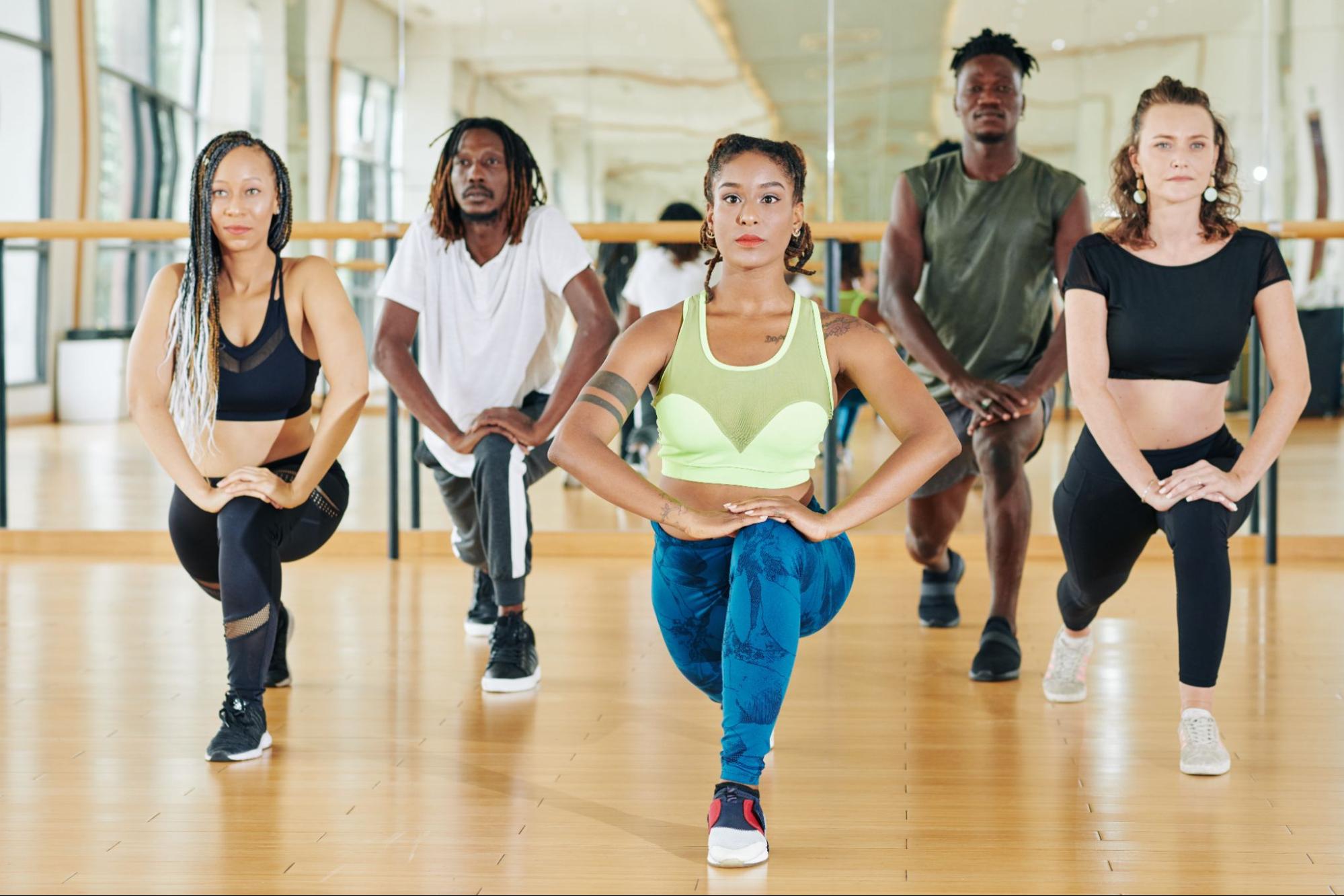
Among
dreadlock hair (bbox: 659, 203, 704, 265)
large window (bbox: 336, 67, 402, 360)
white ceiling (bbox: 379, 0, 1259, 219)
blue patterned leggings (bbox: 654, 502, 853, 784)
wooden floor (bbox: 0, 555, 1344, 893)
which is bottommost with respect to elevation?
wooden floor (bbox: 0, 555, 1344, 893)

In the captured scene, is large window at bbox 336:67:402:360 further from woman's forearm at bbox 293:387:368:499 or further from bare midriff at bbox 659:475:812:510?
bare midriff at bbox 659:475:812:510

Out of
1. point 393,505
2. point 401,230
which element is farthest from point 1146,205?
point 393,505

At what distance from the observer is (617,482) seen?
79.0 inches

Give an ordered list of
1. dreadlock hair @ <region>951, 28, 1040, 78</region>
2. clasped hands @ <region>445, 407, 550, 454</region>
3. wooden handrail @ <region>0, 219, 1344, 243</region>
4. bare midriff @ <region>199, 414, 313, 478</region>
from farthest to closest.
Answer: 1. wooden handrail @ <region>0, 219, 1344, 243</region>
2. dreadlock hair @ <region>951, 28, 1040, 78</region>
3. clasped hands @ <region>445, 407, 550, 454</region>
4. bare midriff @ <region>199, 414, 313, 478</region>

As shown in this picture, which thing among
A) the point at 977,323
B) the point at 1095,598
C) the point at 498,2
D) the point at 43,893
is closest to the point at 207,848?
the point at 43,893

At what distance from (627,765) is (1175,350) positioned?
1158 mm

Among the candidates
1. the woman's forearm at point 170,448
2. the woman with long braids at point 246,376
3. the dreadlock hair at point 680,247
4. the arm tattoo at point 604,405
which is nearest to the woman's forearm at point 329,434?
the woman with long braids at point 246,376

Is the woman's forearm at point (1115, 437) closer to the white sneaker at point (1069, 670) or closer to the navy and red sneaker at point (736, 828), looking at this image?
the white sneaker at point (1069, 670)

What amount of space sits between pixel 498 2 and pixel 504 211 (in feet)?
22.2

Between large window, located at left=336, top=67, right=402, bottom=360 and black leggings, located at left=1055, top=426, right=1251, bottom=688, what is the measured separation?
5.62 meters

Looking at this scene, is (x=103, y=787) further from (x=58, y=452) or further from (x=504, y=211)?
(x=58, y=452)

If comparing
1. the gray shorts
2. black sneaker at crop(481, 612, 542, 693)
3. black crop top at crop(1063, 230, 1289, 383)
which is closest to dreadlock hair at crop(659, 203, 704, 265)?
the gray shorts

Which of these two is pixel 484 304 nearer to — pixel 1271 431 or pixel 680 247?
pixel 1271 431

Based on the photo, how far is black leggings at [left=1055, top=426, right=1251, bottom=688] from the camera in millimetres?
2348
